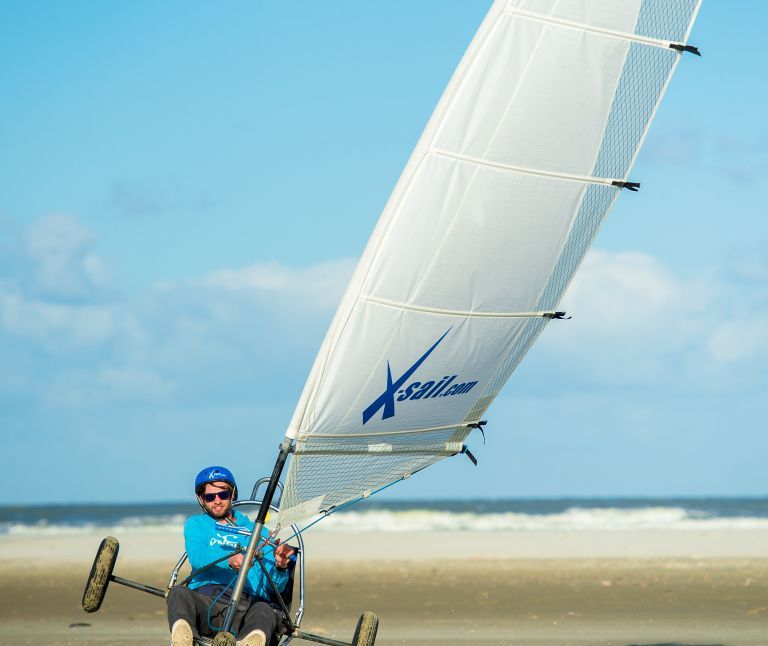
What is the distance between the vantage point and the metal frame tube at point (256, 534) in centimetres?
582

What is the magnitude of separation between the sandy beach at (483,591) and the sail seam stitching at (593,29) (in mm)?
4427

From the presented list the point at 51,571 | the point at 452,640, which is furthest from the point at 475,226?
the point at 51,571

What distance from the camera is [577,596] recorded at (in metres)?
12.2

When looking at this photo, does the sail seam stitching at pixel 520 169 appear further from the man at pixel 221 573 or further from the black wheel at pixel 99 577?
the black wheel at pixel 99 577

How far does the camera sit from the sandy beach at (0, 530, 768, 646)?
971 cm

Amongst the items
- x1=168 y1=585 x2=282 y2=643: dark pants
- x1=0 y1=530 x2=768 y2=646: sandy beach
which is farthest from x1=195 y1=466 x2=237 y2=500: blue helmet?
x1=0 y1=530 x2=768 y2=646: sandy beach

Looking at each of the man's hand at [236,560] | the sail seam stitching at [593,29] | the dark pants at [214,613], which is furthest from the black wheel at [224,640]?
the sail seam stitching at [593,29]

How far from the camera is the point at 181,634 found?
5652 millimetres

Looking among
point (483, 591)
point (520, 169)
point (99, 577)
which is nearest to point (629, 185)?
point (520, 169)

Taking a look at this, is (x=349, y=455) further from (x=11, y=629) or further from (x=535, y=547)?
(x=535, y=547)

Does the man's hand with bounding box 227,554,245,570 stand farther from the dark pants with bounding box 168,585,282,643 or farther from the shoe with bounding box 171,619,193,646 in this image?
the shoe with bounding box 171,619,193,646

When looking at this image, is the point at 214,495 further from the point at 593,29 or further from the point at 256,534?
the point at 593,29

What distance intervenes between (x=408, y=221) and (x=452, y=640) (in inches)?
176

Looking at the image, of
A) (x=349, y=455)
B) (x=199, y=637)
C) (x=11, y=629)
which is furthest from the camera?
(x=11, y=629)
